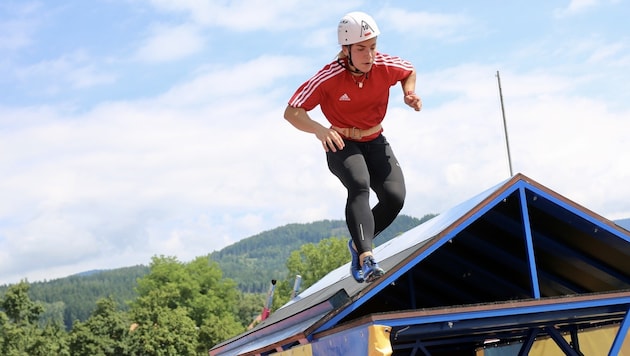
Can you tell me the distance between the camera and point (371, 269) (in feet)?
26.0

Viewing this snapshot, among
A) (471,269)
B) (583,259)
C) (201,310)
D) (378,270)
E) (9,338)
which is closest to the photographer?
(378,270)

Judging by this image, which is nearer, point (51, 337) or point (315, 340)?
point (315, 340)

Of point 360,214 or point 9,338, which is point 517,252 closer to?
point 360,214

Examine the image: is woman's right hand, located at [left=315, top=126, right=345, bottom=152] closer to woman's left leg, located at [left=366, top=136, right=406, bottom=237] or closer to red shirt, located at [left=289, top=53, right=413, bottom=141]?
red shirt, located at [left=289, top=53, right=413, bottom=141]

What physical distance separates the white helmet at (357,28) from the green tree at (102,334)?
43.3 metres

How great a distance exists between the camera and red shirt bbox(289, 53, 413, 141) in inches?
298

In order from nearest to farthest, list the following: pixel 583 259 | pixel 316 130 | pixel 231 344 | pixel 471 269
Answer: pixel 316 130, pixel 583 259, pixel 471 269, pixel 231 344

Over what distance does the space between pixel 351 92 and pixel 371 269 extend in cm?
165

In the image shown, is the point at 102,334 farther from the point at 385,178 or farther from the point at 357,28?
the point at 357,28

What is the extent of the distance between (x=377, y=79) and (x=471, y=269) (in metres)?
4.67

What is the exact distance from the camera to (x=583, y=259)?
10.1 meters

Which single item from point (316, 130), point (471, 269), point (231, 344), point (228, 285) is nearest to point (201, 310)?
point (228, 285)

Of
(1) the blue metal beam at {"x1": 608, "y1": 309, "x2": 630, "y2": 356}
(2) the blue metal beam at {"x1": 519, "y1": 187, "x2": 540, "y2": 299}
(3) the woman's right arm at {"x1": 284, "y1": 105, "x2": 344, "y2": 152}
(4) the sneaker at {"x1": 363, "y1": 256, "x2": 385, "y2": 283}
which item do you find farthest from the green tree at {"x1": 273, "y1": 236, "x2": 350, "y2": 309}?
(3) the woman's right arm at {"x1": 284, "y1": 105, "x2": 344, "y2": 152}

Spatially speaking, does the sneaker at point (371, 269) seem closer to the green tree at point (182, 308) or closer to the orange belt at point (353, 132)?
the orange belt at point (353, 132)
